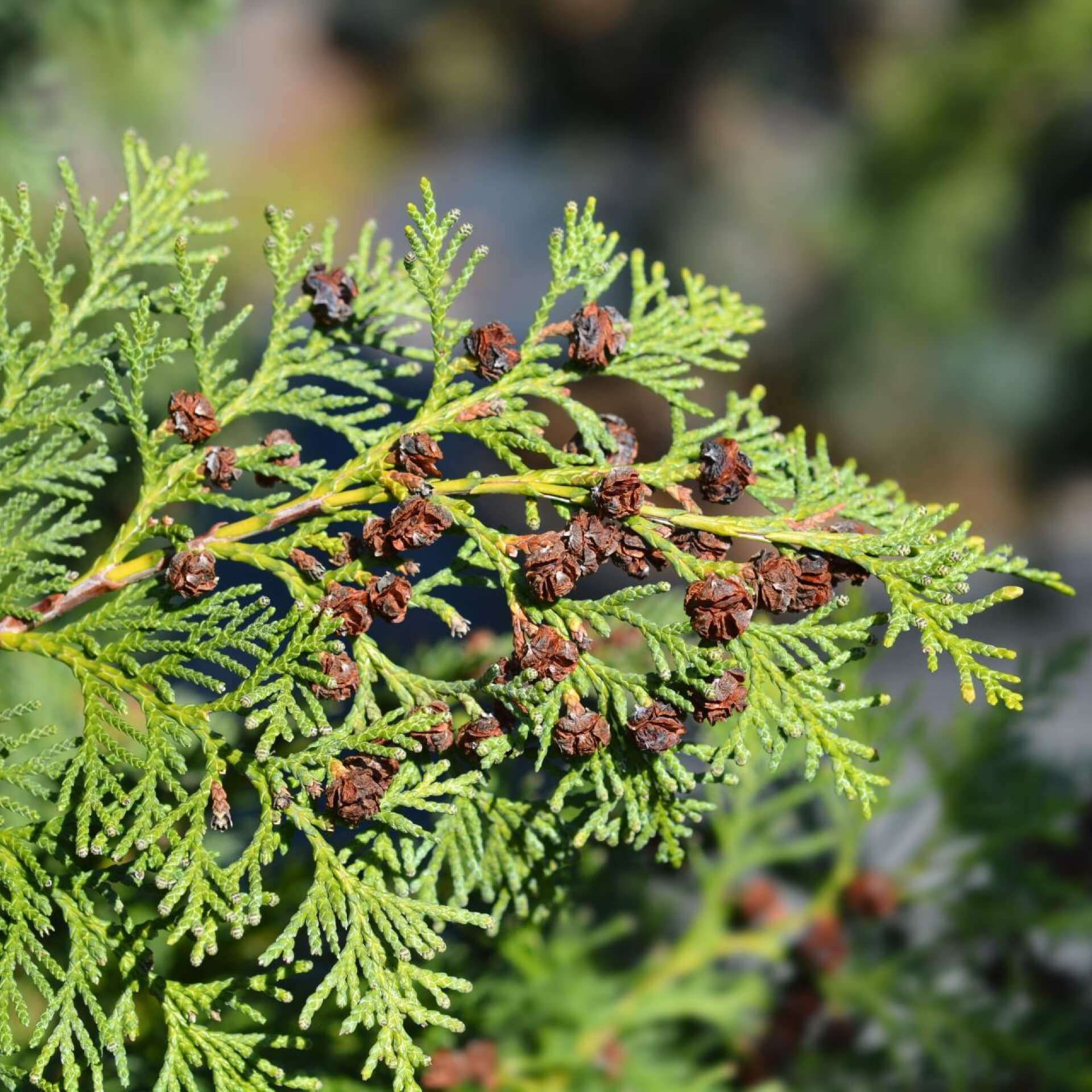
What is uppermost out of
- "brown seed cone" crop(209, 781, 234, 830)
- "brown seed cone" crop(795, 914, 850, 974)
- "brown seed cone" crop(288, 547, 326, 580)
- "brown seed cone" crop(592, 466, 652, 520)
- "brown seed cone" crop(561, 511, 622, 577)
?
"brown seed cone" crop(795, 914, 850, 974)

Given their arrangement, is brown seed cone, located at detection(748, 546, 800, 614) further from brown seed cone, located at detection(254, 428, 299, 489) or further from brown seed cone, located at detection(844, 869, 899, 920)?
brown seed cone, located at detection(844, 869, 899, 920)

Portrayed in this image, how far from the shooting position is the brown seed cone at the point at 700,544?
1304 millimetres

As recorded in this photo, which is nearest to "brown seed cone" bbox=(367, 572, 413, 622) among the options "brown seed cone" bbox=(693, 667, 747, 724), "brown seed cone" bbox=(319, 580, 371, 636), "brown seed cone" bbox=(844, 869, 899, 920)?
"brown seed cone" bbox=(319, 580, 371, 636)

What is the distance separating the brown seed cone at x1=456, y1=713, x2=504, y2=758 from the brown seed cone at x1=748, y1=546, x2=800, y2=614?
33 centimetres

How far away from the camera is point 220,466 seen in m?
1.36

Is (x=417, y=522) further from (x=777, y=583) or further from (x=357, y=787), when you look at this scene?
(x=777, y=583)

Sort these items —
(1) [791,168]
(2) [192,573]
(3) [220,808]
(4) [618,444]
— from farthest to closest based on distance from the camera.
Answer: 1. (1) [791,168]
2. (4) [618,444]
3. (2) [192,573]
4. (3) [220,808]

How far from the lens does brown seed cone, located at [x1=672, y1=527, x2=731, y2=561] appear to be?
130cm

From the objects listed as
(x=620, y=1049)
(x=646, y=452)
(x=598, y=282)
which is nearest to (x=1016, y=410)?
(x=646, y=452)

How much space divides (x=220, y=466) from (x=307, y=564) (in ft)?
0.57

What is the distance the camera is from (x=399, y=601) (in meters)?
1.26

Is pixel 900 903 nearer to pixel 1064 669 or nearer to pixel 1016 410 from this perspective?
pixel 1064 669

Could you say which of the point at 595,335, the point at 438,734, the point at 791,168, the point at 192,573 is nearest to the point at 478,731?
the point at 438,734

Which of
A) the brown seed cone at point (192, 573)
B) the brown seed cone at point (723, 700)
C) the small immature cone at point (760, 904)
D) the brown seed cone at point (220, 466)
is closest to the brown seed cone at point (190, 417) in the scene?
the brown seed cone at point (220, 466)
